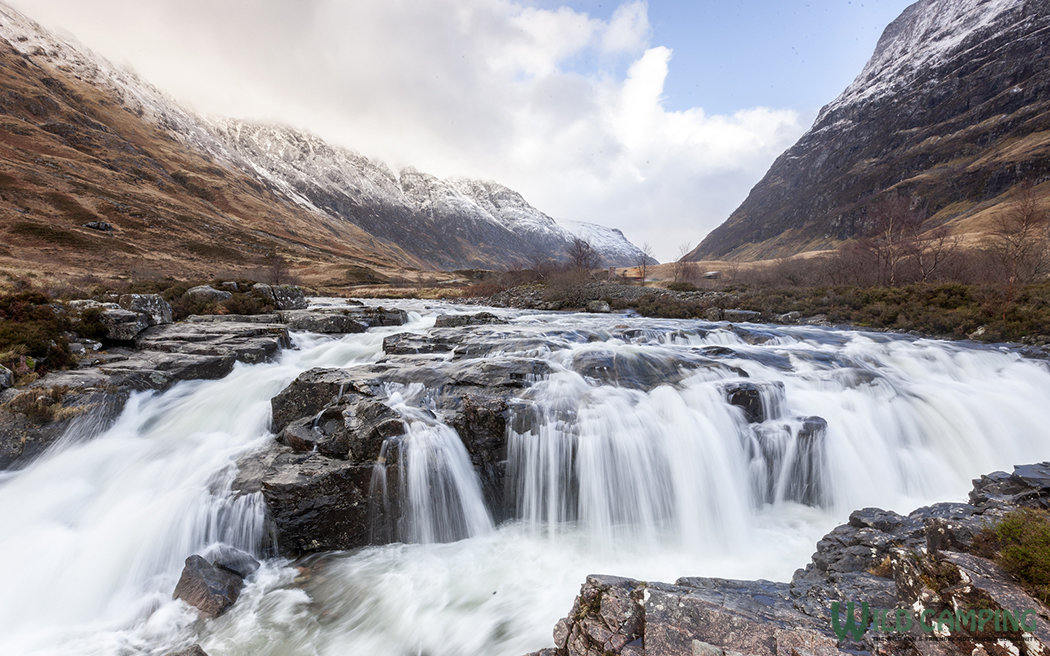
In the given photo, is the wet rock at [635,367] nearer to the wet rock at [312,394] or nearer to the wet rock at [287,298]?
the wet rock at [312,394]

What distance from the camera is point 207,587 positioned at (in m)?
5.32

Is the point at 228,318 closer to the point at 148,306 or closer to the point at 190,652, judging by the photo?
the point at 148,306

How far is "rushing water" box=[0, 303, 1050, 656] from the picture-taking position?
519cm

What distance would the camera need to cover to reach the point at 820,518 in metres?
7.22

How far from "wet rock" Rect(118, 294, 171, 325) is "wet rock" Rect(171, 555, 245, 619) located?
34.9 feet

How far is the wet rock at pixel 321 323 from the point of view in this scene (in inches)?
657

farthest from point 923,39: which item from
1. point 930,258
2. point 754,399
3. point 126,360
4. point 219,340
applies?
point 126,360

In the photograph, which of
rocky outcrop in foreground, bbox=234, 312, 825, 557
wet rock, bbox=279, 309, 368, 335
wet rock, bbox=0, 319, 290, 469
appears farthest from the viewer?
wet rock, bbox=279, 309, 368, 335

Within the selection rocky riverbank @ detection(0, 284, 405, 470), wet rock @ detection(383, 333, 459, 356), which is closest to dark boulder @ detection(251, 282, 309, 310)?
rocky riverbank @ detection(0, 284, 405, 470)

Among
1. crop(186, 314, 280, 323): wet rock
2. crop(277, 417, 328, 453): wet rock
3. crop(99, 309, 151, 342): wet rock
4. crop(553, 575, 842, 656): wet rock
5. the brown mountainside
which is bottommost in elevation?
crop(553, 575, 842, 656): wet rock

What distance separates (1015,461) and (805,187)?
205126 millimetres

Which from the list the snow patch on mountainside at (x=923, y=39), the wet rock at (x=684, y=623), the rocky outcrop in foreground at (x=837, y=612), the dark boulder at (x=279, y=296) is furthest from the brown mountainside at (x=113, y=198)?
the snow patch on mountainside at (x=923, y=39)

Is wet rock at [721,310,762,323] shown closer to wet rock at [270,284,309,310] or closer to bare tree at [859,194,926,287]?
bare tree at [859,194,926,287]

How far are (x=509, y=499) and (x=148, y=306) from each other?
13.6 metres
